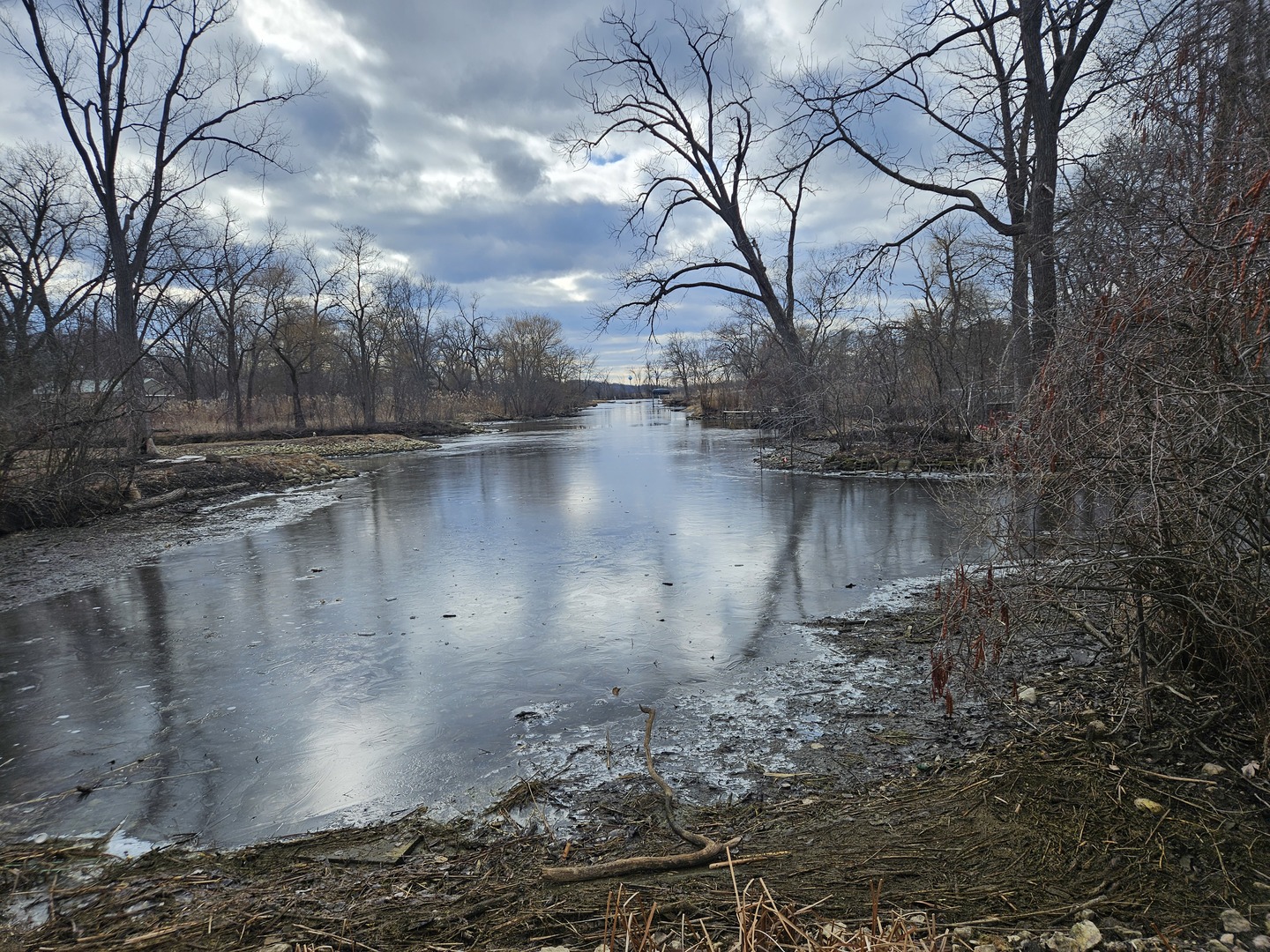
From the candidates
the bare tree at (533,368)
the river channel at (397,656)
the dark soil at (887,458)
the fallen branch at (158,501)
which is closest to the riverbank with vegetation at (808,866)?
the river channel at (397,656)

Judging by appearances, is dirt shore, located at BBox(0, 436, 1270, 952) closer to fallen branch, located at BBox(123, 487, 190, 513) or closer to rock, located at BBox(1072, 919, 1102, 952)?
rock, located at BBox(1072, 919, 1102, 952)

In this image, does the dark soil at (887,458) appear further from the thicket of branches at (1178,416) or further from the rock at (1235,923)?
the rock at (1235,923)

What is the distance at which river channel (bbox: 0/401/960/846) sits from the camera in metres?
3.89

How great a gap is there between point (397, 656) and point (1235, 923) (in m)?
5.41

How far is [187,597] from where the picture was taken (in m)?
7.90

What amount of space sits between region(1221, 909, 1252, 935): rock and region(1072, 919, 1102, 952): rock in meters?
0.43

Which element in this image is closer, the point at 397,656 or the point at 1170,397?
the point at 1170,397

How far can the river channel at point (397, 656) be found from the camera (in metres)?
3.89

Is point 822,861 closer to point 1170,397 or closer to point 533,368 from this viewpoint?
point 1170,397

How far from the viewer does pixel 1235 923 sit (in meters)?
2.33

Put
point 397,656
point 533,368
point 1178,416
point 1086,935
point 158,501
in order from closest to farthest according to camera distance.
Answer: point 1086,935 < point 1178,416 < point 397,656 < point 158,501 < point 533,368

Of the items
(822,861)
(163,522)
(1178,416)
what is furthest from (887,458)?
(822,861)

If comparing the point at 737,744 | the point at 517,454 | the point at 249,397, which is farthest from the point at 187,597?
the point at 249,397

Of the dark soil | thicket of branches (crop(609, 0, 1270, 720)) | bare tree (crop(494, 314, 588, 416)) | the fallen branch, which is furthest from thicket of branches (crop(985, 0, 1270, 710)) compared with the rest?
bare tree (crop(494, 314, 588, 416))
